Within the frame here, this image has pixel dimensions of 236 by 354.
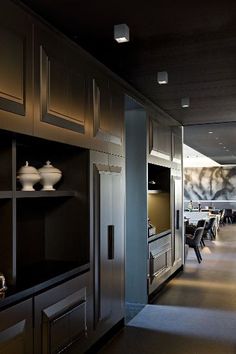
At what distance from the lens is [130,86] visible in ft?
15.2

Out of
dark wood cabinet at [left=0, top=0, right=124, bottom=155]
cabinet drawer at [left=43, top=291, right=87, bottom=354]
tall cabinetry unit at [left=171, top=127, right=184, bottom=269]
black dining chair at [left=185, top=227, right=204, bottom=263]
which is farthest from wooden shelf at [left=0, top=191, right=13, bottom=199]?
black dining chair at [left=185, top=227, right=204, bottom=263]

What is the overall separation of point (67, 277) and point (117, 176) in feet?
4.56

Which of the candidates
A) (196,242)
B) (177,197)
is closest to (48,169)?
(177,197)

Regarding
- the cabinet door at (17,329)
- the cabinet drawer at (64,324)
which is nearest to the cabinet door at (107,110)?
the cabinet drawer at (64,324)

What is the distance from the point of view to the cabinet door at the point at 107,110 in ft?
11.9

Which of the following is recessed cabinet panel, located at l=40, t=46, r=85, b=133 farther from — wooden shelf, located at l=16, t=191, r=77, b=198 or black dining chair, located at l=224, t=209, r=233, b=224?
black dining chair, located at l=224, t=209, r=233, b=224

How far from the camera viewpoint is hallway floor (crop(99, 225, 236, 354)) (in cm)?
371

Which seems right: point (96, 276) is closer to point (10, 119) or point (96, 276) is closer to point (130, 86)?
point (10, 119)

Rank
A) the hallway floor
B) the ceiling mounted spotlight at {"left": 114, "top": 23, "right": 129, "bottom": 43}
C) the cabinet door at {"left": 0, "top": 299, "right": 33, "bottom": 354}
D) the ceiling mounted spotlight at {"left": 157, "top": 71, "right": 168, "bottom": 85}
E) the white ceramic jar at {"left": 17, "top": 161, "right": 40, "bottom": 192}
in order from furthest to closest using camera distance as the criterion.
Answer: the ceiling mounted spotlight at {"left": 157, "top": 71, "right": 168, "bottom": 85}, the hallway floor, the white ceramic jar at {"left": 17, "top": 161, "right": 40, "bottom": 192}, the ceiling mounted spotlight at {"left": 114, "top": 23, "right": 129, "bottom": 43}, the cabinet door at {"left": 0, "top": 299, "right": 33, "bottom": 354}

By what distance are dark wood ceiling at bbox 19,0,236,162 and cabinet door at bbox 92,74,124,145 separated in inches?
8.2

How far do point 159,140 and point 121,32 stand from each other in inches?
123

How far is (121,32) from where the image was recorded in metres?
2.93

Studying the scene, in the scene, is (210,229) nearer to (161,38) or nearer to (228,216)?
(228,216)

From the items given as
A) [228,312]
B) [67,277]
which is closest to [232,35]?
[67,277]
